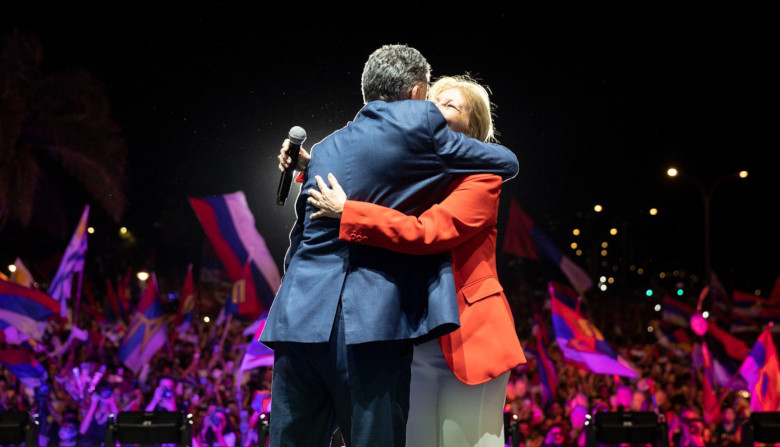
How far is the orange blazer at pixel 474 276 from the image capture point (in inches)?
77.1

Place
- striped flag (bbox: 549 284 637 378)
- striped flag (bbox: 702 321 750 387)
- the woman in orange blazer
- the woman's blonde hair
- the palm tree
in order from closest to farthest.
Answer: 1. the woman in orange blazer
2. the woman's blonde hair
3. striped flag (bbox: 549 284 637 378)
4. striped flag (bbox: 702 321 750 387)
5. the palm tree

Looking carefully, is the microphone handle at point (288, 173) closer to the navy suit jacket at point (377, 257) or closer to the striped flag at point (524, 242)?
the navy suit jacket at point (377, 257)

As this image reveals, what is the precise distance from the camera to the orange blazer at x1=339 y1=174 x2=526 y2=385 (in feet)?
6.43

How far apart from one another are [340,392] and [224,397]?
7.00 meters

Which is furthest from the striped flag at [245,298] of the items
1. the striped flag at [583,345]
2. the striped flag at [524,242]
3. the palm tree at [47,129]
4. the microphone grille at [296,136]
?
the microphone grille at [296,136]

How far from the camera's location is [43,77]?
469 inches

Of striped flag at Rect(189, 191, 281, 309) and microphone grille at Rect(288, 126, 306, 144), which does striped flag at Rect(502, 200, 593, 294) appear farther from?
microphone grille at Rect(288, 126, 306, 144)

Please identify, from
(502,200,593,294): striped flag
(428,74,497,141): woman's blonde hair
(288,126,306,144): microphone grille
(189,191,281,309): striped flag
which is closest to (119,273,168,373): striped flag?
(189,191,281,309): striped flag

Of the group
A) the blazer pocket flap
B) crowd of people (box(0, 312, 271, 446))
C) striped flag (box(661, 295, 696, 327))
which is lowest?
crowd of people (box(0, 312, 271, 446))

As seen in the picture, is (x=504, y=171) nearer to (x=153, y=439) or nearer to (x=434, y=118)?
(x=434, y=118)

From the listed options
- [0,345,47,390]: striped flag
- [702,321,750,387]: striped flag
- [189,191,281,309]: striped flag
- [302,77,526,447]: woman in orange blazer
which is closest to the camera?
[302,77,526,447]: woman in orange blazer

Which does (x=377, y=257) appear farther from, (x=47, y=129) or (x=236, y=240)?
(x=47, y=129)

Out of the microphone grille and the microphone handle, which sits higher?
the microphone grille

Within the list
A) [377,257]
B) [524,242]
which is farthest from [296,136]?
[524,242]
